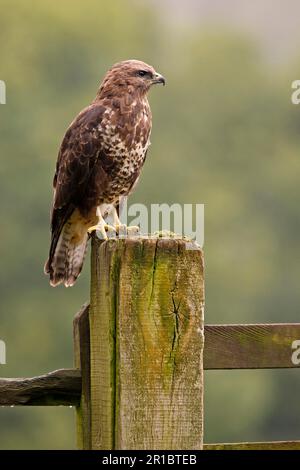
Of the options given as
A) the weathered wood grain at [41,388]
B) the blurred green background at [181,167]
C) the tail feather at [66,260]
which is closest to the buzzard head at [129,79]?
the tail feather at [66,260]

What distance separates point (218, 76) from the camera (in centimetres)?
5138

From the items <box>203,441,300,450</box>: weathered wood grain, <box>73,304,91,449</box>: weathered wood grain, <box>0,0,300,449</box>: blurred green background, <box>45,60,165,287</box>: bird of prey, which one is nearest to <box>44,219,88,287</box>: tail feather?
<box>45,60,165,287</box>: bird of prey

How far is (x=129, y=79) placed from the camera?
804cm

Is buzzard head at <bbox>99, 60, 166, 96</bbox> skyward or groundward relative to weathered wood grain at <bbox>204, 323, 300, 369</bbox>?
skyward

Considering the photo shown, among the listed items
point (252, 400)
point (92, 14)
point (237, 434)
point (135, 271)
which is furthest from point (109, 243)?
point (92, 14)

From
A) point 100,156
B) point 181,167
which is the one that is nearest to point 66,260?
point 100,156

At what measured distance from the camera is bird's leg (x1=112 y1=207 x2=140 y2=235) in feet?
22.8

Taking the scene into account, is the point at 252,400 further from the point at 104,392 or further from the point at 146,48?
the point at 104,392

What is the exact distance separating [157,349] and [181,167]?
36.0 meters

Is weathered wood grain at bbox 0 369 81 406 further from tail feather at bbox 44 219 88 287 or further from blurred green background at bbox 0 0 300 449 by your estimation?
blurred green background at bbox 0 0 300 449

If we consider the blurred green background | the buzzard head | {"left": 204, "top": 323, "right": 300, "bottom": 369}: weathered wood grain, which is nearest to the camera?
{"left": 204, "top": 323, "right": 300, "bottom": 369}: weathered wood grain

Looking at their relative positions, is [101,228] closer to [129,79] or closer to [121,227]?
[121,227]

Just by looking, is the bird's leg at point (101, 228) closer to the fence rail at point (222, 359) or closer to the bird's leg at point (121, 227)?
the bird's leg at point (121, 227)

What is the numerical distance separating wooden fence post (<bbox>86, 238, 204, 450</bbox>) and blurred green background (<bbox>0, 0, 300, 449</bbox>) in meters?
21.6
